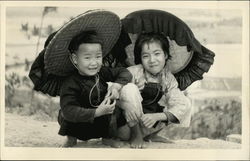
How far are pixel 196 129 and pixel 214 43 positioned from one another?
309 millimetres

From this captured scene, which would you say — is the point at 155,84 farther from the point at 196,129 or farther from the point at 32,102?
the point at 32,102

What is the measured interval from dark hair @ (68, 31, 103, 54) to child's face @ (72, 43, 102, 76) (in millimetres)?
11

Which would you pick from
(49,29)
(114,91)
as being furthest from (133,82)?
(49,29)

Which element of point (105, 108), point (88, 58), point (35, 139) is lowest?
point (35, 139)

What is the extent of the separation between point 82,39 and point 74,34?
0.10ft

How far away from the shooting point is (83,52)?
158 cm

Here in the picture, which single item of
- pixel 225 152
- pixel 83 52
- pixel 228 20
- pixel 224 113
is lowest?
pixel 225 152

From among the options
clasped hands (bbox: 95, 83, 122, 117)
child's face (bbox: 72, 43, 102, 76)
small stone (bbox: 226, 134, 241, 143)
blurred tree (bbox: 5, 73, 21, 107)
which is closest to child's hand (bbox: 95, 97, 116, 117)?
clasped hands (bbox: 95, 83, 122, 117)

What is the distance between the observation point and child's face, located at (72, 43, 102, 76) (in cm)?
159

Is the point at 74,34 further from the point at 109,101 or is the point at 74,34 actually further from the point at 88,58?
the point at 109,101

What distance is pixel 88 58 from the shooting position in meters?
1.59

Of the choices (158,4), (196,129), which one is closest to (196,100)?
(196,129)

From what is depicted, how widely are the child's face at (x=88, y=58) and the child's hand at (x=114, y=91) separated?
0.08 meters

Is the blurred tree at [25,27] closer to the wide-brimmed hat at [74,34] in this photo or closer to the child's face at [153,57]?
the wide-brimmed hat at [74,34]
